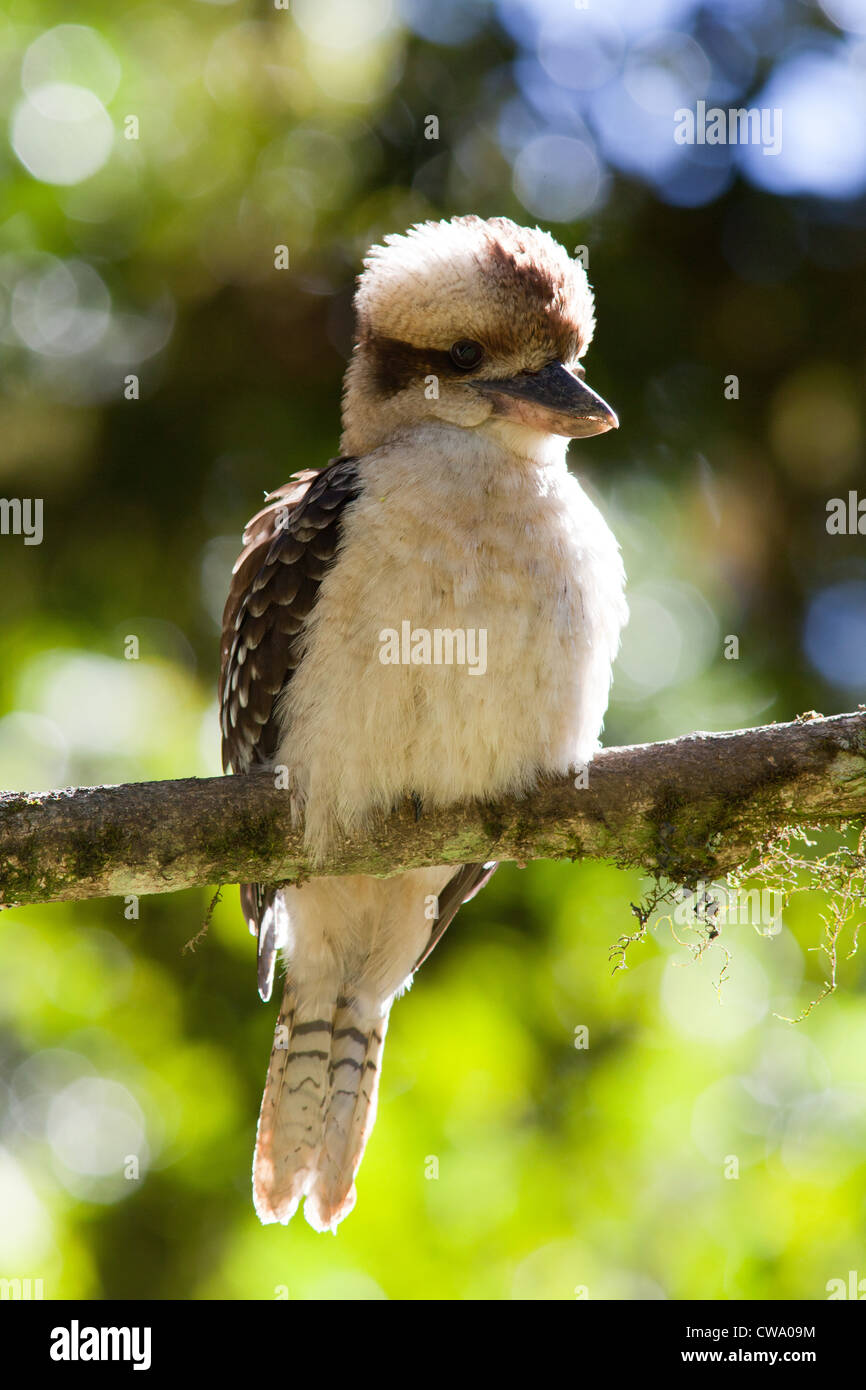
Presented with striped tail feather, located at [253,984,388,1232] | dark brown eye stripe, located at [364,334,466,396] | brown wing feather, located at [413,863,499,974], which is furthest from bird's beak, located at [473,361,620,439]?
striped tail feather, located at [253,984,388,1232]

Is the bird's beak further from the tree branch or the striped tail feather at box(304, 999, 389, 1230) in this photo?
the striped tail feather at box(304, 999, 389, 1230)

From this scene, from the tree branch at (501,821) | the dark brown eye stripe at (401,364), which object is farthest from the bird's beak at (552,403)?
the tree branch at (501,821)

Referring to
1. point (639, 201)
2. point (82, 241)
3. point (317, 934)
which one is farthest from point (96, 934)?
point (639, 201)

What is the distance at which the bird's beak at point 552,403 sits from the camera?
3283 mm

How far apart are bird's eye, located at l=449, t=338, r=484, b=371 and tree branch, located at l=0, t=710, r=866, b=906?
1118 millimetres

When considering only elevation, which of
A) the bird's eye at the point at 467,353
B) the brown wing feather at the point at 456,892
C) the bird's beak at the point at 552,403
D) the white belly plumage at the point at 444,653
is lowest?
the brown wing feather at the point at 456,892

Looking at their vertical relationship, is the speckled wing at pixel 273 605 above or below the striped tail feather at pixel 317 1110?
above

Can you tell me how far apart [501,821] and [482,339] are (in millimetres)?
1277

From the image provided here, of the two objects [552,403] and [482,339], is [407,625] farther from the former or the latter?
[482,339]

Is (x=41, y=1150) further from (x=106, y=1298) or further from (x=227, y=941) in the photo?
(x=227, y=941)

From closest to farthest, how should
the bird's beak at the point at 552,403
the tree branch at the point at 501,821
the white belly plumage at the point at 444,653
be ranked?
the tree branch at the point at 501,821 < the white belly plumage at the point at 444,653 < the bird's beak at the point at 552,403

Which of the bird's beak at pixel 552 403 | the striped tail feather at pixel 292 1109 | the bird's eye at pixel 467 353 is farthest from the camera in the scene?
the striped tail feather at pixel 292 1109

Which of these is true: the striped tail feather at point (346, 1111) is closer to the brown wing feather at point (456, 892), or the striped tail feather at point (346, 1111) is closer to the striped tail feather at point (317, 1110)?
the striped tail feather at point (317, 1110)

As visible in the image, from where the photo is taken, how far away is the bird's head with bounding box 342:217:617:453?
335cm
